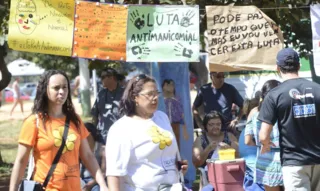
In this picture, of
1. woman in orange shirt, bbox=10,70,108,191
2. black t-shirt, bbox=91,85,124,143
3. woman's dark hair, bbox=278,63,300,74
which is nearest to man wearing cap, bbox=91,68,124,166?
black t-shirt, bbox=91,85,124,143

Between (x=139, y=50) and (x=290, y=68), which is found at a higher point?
(x=139, y=50)

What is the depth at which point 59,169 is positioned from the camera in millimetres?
4824

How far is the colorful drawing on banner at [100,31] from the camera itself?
7613mm

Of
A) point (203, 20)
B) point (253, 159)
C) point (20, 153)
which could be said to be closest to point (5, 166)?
point (203, 20)

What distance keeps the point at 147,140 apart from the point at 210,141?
3176mm

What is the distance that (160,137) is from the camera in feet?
14.8

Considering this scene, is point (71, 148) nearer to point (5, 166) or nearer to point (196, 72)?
point (5, 166)

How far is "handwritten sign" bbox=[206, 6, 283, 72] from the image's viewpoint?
779cm

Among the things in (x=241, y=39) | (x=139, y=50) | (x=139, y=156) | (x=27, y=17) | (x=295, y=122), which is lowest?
(x=139, y=156)

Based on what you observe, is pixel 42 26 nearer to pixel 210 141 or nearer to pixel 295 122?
pixel 210 141

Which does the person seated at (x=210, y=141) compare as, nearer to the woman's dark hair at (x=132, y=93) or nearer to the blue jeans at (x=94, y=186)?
the blue jeans at (x=94, y=186)

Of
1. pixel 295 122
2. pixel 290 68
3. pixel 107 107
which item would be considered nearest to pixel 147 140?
pixel 295 122

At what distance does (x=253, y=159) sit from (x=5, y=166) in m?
7.57

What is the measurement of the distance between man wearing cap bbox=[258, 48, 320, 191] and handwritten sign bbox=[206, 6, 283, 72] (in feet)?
7.63
